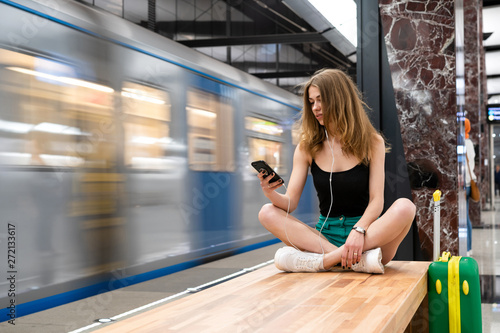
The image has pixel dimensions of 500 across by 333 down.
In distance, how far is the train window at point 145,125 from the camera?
4895mm

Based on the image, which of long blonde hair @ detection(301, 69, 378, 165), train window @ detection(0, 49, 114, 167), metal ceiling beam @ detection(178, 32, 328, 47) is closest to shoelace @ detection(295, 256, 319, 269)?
long blonde hair @ detection(301, 69, 378, 165)

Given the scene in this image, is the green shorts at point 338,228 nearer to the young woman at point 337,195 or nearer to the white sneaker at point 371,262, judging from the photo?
the young woman at point 337,195

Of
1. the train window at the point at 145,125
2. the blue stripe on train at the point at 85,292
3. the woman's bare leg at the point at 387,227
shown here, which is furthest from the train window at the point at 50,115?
the woman's bare leg at the point at 387,227

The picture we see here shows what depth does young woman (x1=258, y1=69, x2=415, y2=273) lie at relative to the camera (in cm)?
244

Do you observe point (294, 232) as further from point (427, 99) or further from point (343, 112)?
point (427, 99)

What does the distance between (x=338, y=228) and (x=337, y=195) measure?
160 millimetres

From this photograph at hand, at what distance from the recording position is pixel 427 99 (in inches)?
165

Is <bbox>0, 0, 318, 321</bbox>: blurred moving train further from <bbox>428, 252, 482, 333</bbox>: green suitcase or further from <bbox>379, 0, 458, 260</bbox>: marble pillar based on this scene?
<bbox>428, 252, 482, 333</bbox>: green suitcase

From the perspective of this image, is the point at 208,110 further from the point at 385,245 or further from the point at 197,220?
the point at 385,245

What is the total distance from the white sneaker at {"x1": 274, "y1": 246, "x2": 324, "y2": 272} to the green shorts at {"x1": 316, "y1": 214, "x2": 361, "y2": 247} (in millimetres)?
261

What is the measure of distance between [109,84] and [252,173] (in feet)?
10.1

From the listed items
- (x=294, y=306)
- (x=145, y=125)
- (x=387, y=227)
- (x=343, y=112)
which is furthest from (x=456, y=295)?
(x=145, y=125)

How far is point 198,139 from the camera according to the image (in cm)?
606

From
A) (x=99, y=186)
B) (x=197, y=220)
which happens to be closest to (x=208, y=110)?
(x=197, y=220)
